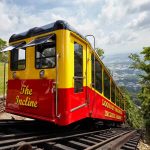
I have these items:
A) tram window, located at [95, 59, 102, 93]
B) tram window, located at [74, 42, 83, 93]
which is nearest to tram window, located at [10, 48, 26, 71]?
tram window, located at [74, 42, 83, 93]

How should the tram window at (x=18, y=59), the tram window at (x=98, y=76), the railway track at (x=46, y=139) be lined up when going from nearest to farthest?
the railway track at (x=46, y=139)
the tram window at (x=18, y=59)
the tram window at (x=98, y=76)

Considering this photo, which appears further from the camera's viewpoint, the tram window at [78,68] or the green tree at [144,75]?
the green tree at [144,75]

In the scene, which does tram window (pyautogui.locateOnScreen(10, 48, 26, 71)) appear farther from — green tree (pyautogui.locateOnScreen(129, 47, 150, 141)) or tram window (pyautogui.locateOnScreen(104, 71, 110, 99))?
green tree (pyautogui.locateOnScreen(129, 47, 150, 141))

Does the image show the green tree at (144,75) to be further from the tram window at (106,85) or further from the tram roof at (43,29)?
the tram roof at (43,29)

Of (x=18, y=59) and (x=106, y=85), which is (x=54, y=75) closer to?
(x=18, y=59)

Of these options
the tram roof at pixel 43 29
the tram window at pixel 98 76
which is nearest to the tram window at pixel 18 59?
the tram roof at pixel 43 29

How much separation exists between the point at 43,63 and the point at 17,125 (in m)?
2.29

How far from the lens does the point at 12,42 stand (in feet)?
28.2

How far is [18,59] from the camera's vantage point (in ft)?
27.3

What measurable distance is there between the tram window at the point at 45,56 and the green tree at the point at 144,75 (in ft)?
74.8

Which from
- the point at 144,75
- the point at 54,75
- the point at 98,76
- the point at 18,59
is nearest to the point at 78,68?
the point at 54,75

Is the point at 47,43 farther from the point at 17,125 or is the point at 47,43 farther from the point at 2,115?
the point at 2,115

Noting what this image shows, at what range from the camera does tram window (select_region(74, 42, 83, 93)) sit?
7.27 meters

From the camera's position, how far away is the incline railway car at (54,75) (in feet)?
22.2
